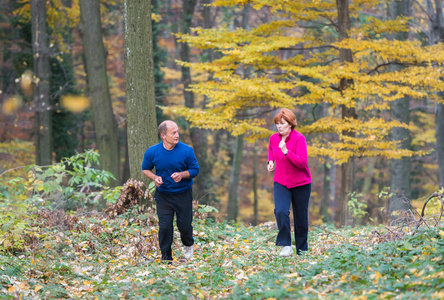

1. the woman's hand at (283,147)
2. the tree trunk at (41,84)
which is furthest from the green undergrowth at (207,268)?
the tree trunk at (41,84)

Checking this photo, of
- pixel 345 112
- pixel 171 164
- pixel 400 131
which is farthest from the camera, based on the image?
pixel 400 131

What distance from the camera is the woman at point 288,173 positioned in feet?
21.5

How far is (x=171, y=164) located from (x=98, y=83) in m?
9.16

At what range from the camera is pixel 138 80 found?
9133mm

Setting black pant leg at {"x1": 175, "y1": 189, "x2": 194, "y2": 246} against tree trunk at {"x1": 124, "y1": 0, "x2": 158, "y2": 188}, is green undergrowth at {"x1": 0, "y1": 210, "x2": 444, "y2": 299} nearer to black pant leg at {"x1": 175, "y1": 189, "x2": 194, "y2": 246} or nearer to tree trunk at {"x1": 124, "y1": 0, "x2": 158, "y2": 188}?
black pant leg at {"x1": 175, "y1": 189, "x2": 194, "y2": 246}

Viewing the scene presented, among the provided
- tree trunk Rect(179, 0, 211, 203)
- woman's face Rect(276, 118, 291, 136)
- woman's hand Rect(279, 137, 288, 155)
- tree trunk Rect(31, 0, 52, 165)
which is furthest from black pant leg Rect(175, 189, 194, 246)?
tree trunk Rect(179, 0, 211, 203)

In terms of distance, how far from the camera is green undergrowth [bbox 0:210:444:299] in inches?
173

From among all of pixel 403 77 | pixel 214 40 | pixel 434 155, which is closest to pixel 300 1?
pixel 214 40

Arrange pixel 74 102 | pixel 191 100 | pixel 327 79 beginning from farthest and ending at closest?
1. pixel 191 100
2. pixel 74 102
3. pixel 327 79

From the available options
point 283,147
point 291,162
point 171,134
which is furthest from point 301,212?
point 171,134

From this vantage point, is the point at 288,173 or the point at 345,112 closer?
the point at 288,173

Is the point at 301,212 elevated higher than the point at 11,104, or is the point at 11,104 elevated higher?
the point at 11,104

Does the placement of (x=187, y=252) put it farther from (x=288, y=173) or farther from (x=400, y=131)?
(x=400, y=131)

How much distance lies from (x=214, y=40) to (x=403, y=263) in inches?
407
